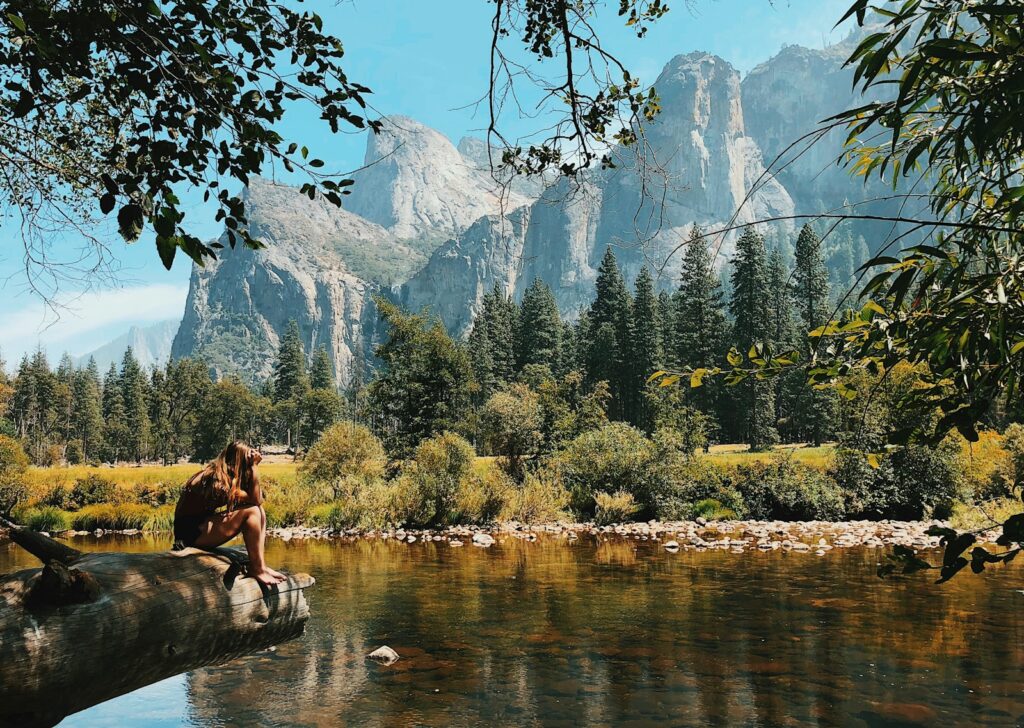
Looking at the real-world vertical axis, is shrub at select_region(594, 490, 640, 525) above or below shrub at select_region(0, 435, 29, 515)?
below

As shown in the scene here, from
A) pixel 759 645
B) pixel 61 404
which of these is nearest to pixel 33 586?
pixel 759 645

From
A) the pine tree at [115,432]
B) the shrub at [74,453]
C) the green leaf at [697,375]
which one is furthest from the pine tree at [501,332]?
the green leaf at [697,375]

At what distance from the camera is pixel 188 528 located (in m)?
3.50

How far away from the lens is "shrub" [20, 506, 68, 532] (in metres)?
25.8

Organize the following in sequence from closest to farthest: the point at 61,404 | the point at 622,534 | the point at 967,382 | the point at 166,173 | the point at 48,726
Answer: the point at 48,726 < the point at 967,382 < the point at 166,173 < the point at 622,534 < the point at 61,404

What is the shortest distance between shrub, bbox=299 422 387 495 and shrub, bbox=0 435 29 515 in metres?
10.9

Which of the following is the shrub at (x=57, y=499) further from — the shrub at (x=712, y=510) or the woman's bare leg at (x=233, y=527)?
the woman's bare leg at (x=233, y=527)

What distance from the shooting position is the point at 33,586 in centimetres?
187

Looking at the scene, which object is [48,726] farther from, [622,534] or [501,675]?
[622,534]

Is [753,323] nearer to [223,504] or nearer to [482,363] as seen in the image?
[482,363]

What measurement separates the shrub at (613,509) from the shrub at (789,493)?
14.5 ft

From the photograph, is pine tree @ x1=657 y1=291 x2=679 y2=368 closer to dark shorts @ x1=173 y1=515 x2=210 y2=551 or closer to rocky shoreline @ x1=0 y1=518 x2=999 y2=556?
rocky shoreline @ x1=0 y1=518 x2=999 y2=556

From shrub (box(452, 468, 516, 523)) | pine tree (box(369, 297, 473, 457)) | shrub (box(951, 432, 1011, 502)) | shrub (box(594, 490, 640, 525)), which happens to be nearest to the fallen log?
shrub (box(452, 468, 516, 523))

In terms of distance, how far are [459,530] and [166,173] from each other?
77.2 feet
